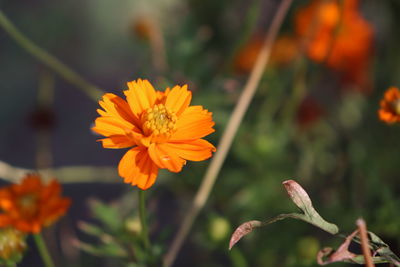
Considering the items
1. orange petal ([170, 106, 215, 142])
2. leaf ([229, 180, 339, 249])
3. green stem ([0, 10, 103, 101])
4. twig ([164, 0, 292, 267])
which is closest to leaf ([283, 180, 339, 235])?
leaf ([229, 180, 339, 249])

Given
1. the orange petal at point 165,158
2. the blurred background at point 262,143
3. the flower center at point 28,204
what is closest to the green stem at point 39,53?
the blurred background at point 262,143

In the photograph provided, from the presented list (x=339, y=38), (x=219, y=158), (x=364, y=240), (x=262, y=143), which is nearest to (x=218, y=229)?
(x=219, y=158)

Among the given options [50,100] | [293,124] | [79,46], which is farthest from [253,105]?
[79,46]

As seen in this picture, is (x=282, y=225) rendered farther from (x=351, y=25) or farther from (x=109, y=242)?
(x=351, y=25)

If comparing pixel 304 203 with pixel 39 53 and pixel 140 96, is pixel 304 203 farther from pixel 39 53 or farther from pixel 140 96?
pixel 39 53

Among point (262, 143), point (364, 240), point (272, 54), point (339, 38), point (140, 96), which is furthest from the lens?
point (272, 54)

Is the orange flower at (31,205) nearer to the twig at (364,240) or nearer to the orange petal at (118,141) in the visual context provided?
the orange petal at (118,141)

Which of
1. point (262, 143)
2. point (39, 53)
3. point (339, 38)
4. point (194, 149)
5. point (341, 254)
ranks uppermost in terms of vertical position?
point (339, 38)
